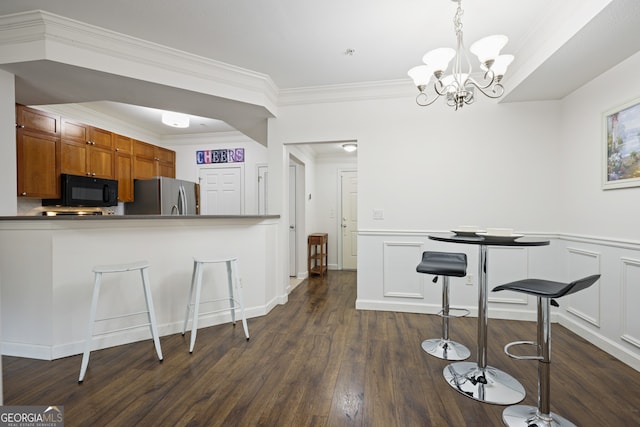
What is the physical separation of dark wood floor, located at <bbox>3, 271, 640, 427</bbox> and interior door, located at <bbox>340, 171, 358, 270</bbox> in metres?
3.01

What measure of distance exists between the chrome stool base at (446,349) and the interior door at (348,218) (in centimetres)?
332

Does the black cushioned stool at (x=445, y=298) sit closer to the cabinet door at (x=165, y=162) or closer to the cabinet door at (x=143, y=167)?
the cabinet door at (x=143, y=167)

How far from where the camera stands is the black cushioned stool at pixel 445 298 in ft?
6.90

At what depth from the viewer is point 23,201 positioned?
340 cm

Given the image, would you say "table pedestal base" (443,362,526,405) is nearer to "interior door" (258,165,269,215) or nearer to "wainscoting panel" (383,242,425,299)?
"wainscoting panel" (383,242,425,299)

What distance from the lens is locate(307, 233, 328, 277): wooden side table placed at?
4965 mm

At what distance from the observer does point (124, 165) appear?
4.28 meters

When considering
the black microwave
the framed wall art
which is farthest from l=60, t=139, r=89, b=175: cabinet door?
the framed wall art

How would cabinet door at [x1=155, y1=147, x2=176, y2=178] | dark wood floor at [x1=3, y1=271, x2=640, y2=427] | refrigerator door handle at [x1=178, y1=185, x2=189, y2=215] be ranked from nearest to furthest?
dark wood floor at [x1=3, y1=271, x2=640, y2=427] → refrigerator door handle at [x1=178, y1=185, x2=189, y2=215] → cabinet door at [x1=155, y1=147, x2=176, y2=178]

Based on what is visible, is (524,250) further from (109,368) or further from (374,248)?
(109,368)

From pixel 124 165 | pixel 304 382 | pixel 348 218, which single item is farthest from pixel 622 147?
pixel 124 165

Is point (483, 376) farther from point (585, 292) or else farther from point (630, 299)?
point (585, 292)

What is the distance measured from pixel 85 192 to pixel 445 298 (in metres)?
4.46

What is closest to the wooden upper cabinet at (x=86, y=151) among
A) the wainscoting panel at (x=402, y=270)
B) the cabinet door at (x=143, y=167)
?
the cabinet door at (x=143, y=167)
